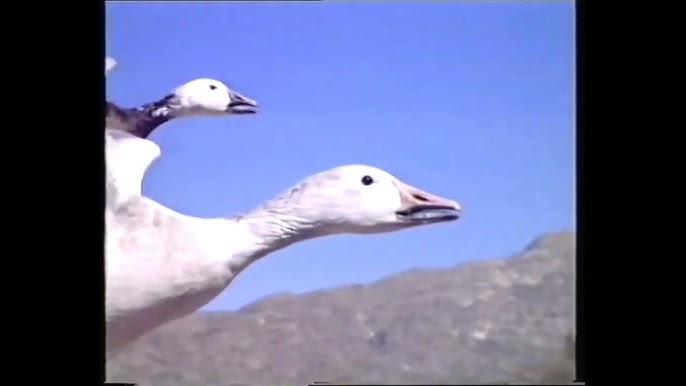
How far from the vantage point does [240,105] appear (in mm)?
2223

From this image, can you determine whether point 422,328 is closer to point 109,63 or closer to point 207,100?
point 207,100

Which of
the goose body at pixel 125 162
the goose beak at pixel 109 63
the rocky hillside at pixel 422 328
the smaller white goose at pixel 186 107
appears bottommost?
the rocky hillside at pixel 422 328

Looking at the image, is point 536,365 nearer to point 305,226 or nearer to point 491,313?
point 491,313

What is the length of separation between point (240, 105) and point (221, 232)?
0.33m

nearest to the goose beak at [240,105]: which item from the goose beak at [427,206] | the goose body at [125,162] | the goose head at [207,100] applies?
the goose head at [207,100]

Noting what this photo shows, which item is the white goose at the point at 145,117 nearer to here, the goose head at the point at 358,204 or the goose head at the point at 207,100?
the goose head at the point at 207,100

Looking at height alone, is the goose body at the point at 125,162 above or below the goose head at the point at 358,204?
above

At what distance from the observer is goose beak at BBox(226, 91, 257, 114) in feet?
7.27

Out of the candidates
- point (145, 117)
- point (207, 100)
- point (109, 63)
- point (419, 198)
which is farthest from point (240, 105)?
point (419, 198)

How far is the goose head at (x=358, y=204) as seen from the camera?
7.14 feet

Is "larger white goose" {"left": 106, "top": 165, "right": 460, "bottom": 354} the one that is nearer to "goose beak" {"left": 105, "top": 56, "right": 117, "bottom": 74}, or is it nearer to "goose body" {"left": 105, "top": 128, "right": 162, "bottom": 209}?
"goose body" {"left": 105, "top": 128, "right": 162, "bottom": 209}

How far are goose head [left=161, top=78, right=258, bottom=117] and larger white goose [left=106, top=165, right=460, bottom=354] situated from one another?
0.25m
